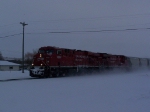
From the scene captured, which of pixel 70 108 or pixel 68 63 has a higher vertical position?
pixel 68 63

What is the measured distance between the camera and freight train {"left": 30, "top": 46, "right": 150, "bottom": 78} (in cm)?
2455

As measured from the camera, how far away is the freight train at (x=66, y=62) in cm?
2455

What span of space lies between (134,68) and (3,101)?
37427 mm

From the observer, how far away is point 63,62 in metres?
26.6

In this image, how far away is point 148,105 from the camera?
31.3 ft

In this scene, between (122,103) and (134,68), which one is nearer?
(122,103)

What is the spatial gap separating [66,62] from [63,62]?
0.68m

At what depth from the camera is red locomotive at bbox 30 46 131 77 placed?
24.5m

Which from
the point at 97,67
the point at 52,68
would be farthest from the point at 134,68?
the point at 52,68

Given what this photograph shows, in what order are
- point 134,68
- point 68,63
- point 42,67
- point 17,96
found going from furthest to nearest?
point 134,68, point 68,63, point 42,67, point 17,96

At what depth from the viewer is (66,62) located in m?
27.1

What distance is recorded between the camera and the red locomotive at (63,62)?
966 inches

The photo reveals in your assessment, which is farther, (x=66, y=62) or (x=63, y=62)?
(x=66, y=62)

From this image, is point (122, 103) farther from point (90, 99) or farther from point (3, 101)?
point (3, 101)
